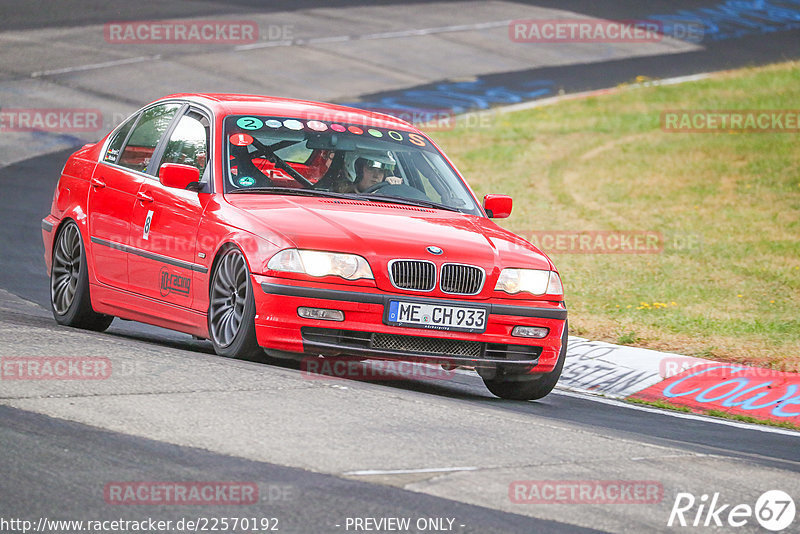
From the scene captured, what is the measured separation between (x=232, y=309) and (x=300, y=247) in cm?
65

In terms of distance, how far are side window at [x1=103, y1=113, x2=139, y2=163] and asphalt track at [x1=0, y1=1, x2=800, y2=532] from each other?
1333 millimetres

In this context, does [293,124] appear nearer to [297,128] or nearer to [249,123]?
[297,128]

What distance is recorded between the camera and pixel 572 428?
6.59 metres

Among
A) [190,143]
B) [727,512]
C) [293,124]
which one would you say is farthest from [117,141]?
[727,512]

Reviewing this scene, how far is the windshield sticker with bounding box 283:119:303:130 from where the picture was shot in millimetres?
8383

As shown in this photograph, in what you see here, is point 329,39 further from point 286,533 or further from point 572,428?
point 286,533

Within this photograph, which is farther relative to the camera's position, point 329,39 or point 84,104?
point 329,39

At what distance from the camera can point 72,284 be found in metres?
9.17

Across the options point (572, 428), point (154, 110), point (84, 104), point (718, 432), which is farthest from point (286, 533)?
point (84, 104)

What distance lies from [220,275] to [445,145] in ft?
49.9

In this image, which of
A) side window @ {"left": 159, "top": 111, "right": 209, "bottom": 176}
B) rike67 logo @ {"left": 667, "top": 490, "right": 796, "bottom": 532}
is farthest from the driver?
rike67 logo @ {"left": 667, "top": 490, "right": 796, "bottom": 532}

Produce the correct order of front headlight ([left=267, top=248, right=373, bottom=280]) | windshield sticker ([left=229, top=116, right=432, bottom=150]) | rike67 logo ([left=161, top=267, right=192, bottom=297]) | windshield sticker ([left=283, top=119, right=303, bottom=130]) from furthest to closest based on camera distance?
1. windshield sticker ([left=283, top=119, right=303, bottom=130])
2. windshield sticker ([left=229, top=116, right=432, bottom=150])
3. rike67 logo ([left=161, top=267, right=192, bottom=297])
4. front headlight ([left=267, top=248, right=373, bottom=280])

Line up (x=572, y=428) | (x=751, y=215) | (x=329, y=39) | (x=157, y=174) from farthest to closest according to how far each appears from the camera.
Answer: (x=329, y=39) → (x=751, y=215) → (x=157, y=174) → (x=572, y=428)

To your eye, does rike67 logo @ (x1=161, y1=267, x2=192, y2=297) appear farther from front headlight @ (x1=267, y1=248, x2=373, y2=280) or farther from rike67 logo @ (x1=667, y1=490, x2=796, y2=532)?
rike67 logo @ (x1=667, y1=490, x2=796, y2=532)
